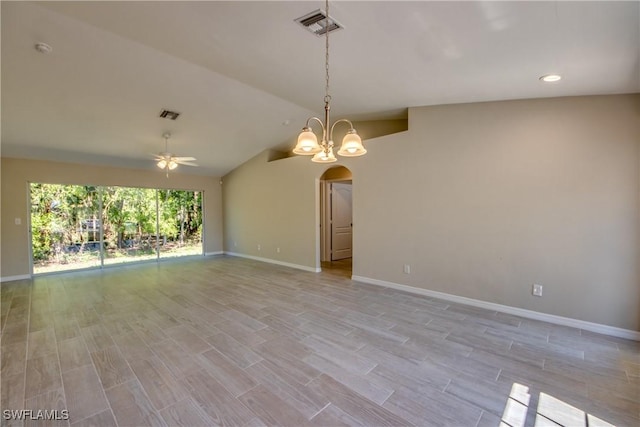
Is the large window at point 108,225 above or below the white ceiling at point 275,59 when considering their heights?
below

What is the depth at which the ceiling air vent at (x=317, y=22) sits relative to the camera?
2322 mm

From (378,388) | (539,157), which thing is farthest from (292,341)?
(539,157)

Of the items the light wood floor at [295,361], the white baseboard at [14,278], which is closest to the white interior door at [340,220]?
the light wood floor at [295,361]

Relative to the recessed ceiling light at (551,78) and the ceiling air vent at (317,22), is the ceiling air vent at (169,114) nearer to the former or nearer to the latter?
the ceiling air vent at (317,22)

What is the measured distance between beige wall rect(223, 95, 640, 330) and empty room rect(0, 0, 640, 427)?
0.9 inches

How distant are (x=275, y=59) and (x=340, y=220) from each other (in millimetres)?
5136

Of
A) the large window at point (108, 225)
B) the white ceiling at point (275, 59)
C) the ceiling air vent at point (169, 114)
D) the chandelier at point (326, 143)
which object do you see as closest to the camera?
the white ceiling at point (275, 59)

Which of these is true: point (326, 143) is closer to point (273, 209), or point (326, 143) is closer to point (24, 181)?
point (273, 209)

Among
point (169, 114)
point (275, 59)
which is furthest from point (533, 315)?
point (169, 114)

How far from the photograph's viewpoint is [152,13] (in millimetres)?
2488

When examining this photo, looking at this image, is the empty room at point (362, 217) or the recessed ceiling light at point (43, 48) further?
the recessed ceiling light at point (43, 48)

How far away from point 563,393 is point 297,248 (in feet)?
16.7

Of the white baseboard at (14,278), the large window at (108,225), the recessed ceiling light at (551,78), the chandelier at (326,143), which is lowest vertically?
the white baseboard at (14,278)

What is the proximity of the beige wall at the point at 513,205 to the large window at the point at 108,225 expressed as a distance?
5573 mm
